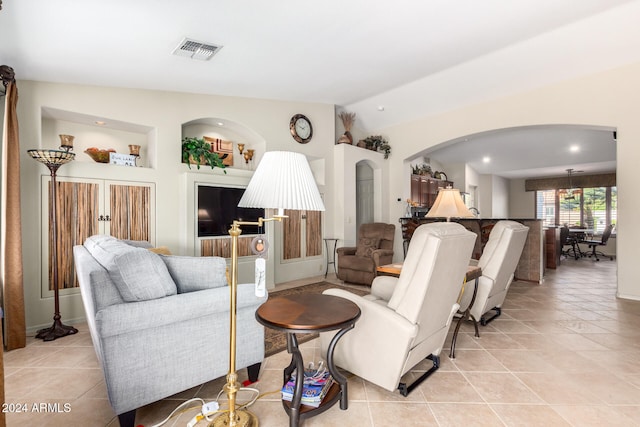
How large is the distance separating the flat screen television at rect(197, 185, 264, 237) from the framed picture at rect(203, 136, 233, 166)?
2.01 feet

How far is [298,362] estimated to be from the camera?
1.60 m

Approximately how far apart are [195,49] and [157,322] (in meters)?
2.63

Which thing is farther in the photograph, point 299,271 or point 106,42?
point 299,271

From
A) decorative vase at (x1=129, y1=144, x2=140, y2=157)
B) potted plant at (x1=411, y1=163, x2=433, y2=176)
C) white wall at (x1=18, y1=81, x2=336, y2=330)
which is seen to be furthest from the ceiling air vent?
potted plant at (x1=411, y1=163, x2=433, y2=176)

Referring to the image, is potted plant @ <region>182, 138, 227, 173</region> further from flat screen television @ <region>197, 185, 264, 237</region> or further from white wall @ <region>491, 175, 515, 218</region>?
white wall @ <region>491, 175, 515, 218</region>

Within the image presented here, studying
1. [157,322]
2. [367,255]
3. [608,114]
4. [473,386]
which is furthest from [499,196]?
[157,322]

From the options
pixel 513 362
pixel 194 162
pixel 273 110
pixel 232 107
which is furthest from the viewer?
pixel 273 110

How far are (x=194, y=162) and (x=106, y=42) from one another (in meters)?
1.65

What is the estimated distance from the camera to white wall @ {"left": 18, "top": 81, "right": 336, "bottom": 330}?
308 cm

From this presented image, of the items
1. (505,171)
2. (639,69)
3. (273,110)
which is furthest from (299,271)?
(505,171)

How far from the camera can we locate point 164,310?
1.63 m

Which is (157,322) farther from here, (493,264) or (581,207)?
(581,207)

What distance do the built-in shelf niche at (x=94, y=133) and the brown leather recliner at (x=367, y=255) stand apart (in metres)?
3.11

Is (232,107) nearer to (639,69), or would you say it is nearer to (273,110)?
(273,110)
